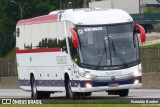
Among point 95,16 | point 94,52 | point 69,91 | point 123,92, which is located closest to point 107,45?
point 94,52

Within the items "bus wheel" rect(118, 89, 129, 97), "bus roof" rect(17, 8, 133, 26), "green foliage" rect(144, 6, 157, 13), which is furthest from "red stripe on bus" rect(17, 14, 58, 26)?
"green foliage" rect(144, 6, 157, 13)

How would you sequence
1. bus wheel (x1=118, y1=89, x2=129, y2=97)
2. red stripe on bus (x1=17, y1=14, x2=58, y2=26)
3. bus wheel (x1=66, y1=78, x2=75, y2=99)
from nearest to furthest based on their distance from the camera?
bus wheel (x1=66, y1=78, x2=75, y2=99)
bus wheel (x1=118, y1=89, x2=129, y2=97)
red stripe on bus (x1=17, y1=14, x2=58, y2=26)

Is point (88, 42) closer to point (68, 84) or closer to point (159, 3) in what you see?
point (68, 84)

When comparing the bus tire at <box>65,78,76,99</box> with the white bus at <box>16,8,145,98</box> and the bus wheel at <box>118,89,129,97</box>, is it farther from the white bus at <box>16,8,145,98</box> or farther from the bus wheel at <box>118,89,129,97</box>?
the bus wheel at <box>118,89,129,97</box>

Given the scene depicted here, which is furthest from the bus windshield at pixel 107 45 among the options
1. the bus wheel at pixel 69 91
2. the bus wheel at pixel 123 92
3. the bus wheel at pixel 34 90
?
the bus wheel at pixel 34 90

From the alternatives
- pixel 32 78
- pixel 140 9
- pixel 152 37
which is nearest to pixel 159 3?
pixel 140 9

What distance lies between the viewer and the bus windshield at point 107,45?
32531mm

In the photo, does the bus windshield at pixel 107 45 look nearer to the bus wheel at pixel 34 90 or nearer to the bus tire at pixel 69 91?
the bus tire at pixel 69 91

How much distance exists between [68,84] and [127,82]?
2.82 metres

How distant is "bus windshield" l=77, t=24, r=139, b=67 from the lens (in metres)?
32.5

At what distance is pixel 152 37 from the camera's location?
98.2 metres

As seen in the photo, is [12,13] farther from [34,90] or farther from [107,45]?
[107,45]

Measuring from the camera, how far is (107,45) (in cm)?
3266

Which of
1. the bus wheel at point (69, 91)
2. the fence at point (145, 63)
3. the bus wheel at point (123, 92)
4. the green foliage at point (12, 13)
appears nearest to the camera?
the bus wheel at point (69, 91)
